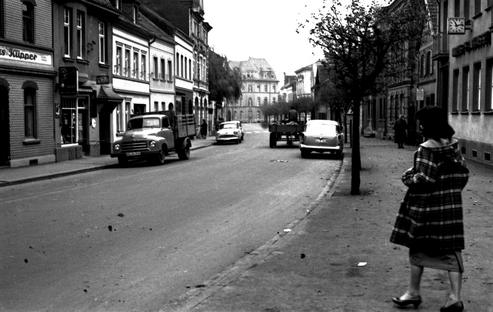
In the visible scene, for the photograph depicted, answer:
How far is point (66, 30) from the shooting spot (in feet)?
94.3

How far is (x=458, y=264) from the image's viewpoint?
5.60 m

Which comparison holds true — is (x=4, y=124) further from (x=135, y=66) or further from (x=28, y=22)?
Result: (x=135, y=66)

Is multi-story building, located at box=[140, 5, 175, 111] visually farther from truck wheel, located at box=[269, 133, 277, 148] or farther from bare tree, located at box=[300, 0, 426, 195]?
bare tree, located at box=[300, 0, 426, 195]

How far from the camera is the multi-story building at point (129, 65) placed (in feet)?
118

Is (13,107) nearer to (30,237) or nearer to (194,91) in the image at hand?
(30,237)

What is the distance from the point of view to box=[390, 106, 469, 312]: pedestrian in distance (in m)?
5.53

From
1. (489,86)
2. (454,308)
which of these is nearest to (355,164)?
(454,308)

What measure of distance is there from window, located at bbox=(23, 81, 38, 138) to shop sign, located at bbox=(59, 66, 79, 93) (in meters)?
1.76

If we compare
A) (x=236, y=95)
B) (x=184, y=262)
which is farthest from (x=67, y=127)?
(x=236, y=95)

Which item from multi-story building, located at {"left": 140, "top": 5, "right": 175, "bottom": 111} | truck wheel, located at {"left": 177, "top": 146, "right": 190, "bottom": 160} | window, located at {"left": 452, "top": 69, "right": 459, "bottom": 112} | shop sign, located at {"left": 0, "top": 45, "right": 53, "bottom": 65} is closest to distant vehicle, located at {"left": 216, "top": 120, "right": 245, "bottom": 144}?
multi-story building, located at {"left": 140, "top": 5, "right": 175, "bottom": 111}

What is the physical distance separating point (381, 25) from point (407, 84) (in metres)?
32.8

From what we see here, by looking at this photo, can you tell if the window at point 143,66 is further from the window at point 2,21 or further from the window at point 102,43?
the window at point 2,21

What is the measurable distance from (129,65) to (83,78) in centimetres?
938

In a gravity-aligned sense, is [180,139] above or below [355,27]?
below
